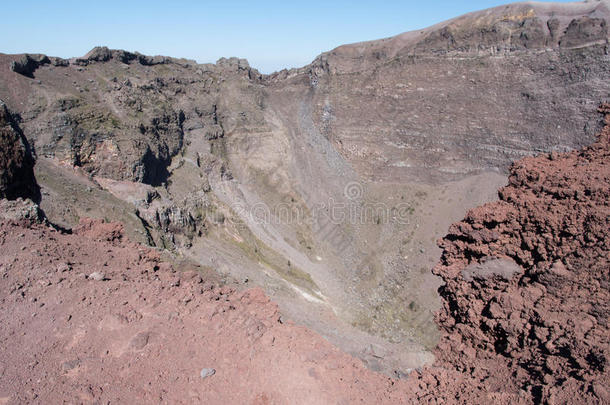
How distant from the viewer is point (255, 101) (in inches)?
2028

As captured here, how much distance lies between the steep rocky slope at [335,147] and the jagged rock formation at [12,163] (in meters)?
2.33

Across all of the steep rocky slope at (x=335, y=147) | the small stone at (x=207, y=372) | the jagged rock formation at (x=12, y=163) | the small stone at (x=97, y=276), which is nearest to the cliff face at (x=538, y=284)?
the small stone at (x=207, y=372)

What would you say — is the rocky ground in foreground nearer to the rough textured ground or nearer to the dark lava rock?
the rough textured ground

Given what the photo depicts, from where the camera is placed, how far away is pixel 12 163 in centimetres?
2148

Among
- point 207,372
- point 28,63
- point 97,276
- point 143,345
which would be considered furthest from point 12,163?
point 28,63

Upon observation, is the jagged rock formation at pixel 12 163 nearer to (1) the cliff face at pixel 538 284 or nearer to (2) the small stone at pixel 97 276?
(2) the small stone at pixel 97 276

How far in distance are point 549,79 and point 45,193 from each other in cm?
4199

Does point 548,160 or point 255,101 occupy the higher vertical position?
point 255,101

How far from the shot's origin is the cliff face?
10266 mm

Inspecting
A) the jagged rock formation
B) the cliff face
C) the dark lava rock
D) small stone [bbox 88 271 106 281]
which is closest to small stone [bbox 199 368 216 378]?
small stone [bbox 88 271 106 281]

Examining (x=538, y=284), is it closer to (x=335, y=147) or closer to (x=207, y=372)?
(x=207, y=372)

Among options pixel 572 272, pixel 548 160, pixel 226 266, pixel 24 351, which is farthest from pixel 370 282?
pixel 24 351

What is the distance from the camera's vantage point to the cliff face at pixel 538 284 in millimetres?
10266

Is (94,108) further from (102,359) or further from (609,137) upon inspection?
(609,137)
